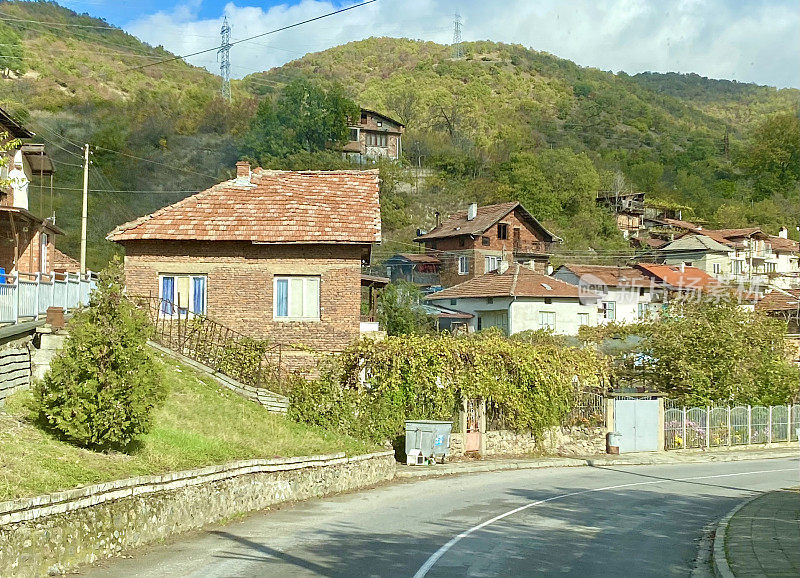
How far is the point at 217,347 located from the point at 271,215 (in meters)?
5.55

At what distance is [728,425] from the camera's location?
123ft

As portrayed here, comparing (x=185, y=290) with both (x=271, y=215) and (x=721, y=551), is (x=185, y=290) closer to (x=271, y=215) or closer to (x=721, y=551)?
(x=271, y=215)

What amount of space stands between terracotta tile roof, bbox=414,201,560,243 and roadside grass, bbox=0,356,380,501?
5556 cm

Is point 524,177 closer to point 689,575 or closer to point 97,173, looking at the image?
point 97,173

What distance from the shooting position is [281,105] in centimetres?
9256

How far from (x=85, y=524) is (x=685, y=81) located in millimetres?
201443

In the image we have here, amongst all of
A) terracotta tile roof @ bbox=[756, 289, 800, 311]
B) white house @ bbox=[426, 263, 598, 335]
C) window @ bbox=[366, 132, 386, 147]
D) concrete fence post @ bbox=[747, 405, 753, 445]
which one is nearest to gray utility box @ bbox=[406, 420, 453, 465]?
concrete fence post @ bbox=[747, 405, 753, 445]

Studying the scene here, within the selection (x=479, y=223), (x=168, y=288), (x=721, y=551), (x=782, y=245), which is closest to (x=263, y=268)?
(x=168, y=288)

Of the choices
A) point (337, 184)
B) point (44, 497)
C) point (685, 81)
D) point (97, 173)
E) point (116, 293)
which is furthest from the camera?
point (685, 81)

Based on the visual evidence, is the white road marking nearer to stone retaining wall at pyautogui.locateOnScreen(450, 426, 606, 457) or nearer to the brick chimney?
stone retaining wall at pyautogui.locateOnScreen(450, 426, 606, 457)

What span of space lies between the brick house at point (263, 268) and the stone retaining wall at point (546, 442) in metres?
5.50

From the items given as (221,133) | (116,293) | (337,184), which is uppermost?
(221,133)

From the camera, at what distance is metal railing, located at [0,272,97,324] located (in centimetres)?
1803

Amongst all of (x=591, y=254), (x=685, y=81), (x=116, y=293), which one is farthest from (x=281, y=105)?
(x=685, y=81)
